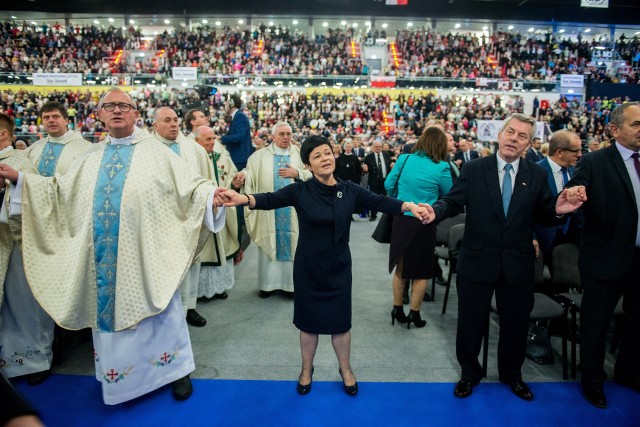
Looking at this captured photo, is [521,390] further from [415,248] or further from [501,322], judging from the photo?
[415,248]

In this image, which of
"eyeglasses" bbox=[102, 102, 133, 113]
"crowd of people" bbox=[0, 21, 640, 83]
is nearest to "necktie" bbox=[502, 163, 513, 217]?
"eyeglasses" bbox=[102, 102, 133, 113]

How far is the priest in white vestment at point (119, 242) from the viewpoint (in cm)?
273

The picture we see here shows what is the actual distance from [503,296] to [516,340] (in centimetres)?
34

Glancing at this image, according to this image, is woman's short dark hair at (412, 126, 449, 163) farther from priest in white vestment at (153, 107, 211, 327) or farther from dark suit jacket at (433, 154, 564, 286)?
priest in white vestment at (153, 107, 211, 327)

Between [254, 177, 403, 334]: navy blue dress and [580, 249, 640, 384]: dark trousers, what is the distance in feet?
4.93

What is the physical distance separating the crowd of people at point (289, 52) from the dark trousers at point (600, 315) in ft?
66.3

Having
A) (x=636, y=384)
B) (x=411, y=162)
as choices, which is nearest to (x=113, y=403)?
(x=411, y=162)

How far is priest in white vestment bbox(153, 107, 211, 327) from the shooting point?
3933 mm

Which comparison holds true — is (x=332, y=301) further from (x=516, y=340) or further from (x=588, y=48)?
(x=588, y=48)

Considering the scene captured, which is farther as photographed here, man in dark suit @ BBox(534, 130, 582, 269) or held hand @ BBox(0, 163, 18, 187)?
man in dark suit @ BBox(534, 130, 582, 269)

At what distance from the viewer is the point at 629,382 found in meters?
3.14

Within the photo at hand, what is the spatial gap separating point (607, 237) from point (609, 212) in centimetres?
17

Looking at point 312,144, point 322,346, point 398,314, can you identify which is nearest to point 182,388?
point 322,346

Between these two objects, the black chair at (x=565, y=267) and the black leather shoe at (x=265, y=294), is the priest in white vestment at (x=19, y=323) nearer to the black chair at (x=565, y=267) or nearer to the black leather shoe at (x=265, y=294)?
the black leather shoe at (x=265, y=294)
